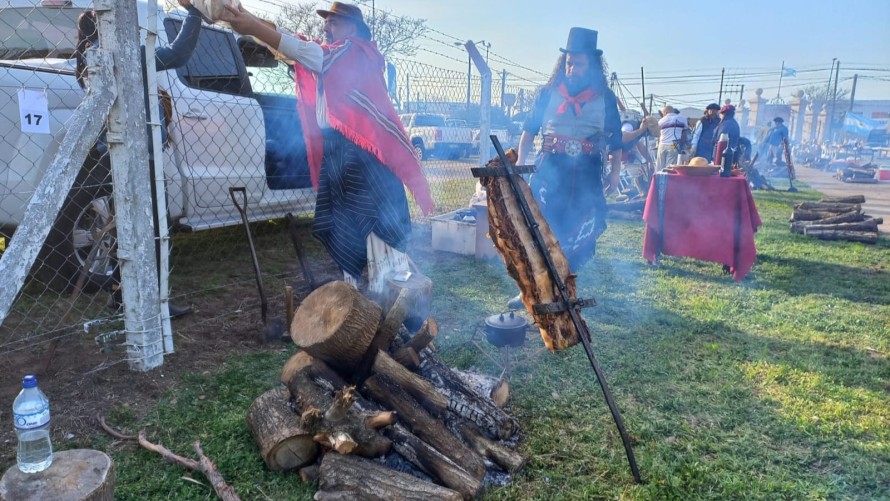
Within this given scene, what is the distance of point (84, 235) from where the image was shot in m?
3.97

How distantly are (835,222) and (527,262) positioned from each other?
7.59 m

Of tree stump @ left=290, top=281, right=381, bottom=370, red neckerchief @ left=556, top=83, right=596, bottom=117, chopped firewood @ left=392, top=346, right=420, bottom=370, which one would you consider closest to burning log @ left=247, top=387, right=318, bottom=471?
tree stump @ left=290, top=281, right=381, bottom=370

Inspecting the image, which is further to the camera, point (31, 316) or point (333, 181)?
point (31, 316)

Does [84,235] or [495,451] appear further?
[84,235]

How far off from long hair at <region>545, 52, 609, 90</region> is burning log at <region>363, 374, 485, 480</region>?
2.90 metres

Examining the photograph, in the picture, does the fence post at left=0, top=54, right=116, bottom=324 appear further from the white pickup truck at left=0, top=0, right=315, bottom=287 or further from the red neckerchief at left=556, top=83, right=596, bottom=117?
the red neckerchief at left=556, top=83, right=596, bottom=117

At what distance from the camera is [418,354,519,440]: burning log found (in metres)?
2.51

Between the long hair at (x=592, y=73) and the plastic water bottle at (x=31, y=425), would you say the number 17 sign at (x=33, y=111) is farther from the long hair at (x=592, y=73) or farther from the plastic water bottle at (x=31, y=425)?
the long hair at (x=592, y=73)

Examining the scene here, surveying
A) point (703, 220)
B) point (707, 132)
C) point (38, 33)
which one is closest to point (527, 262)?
point (703, 220)

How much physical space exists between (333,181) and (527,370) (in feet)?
5.82

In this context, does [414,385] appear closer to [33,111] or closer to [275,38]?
[275,38]

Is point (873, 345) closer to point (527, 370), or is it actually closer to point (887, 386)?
point (887, 386)

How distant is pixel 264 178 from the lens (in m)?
5.08

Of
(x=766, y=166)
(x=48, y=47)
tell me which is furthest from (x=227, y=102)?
(x=766, y=166)
